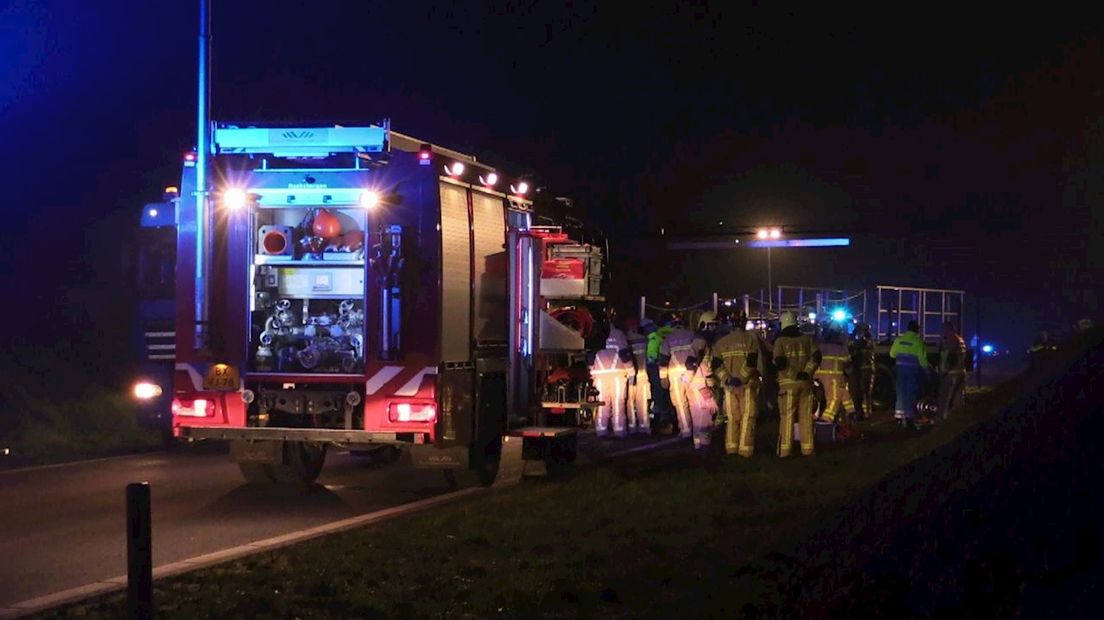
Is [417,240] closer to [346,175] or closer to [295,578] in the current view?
[346,175]

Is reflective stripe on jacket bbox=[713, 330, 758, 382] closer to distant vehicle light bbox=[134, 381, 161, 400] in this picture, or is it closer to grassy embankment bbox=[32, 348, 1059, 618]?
grassy embankment bbox=[32, 348, 1059, 618]

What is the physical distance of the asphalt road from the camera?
→ 9.59 metres

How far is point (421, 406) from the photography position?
12141mm

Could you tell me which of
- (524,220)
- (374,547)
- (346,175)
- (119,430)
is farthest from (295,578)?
(119,430)

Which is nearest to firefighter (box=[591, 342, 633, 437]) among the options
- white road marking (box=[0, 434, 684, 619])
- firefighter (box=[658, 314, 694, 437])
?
firefighter (box=[658, 314, 694, 437])

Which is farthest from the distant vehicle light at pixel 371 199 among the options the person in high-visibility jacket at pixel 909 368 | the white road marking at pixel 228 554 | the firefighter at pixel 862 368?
the firefighter at pixel 862 368

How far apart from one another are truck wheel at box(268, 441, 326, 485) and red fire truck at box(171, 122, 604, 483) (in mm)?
57

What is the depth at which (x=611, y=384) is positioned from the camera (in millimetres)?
19344

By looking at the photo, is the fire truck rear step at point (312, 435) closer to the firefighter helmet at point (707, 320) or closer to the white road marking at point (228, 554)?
the white road marking at point (228, 554)

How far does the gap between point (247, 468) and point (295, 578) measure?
5357mm

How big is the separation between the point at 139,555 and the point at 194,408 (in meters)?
6.82

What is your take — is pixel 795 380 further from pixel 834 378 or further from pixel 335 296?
pixel 335 296

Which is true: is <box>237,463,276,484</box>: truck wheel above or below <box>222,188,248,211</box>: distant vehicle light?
below

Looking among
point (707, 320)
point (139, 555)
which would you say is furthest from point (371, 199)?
point (707, 320)
